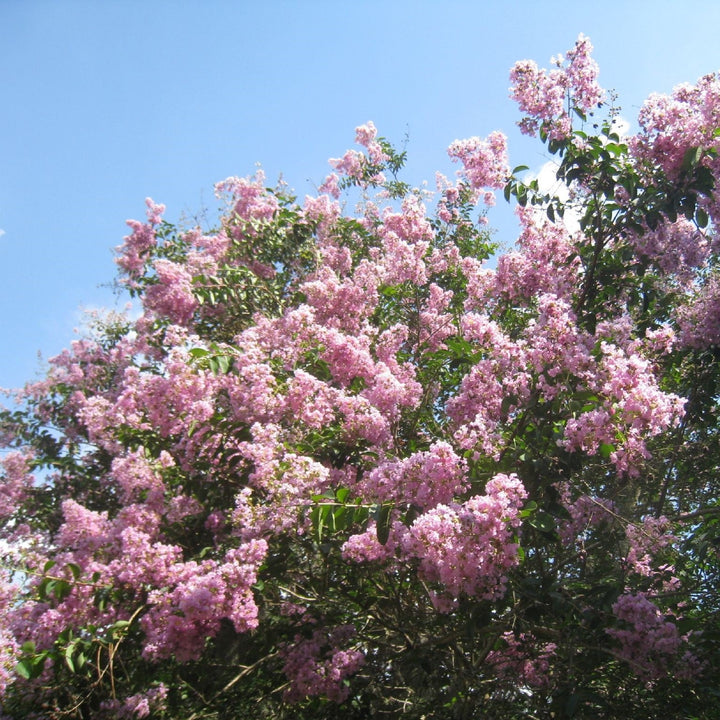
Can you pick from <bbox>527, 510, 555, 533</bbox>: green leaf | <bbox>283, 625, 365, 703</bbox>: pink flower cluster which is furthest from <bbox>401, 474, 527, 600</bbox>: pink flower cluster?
<bbox>283, 625, 365, 703</bbox>: pink flower cluster

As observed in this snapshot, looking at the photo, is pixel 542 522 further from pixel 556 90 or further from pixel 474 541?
pixel 556 90

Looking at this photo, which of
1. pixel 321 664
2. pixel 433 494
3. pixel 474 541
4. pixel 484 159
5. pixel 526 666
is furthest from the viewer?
pixel 484 159

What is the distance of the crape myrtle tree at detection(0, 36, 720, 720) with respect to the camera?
9.41ft

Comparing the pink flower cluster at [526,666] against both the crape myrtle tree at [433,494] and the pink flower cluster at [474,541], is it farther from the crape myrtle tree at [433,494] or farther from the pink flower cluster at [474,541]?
the pink flower cluster at [474,541]

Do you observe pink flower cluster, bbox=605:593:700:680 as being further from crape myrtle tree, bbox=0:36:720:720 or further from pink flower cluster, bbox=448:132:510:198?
pink flower cluster, bbox=448:132:510:198

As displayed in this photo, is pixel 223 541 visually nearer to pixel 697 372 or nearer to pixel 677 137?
pixel 697 372

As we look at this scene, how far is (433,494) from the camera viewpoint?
279cm

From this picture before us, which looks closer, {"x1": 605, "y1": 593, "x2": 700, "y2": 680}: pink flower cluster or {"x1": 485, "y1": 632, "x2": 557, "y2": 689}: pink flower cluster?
{"x1": 605, "y1": 593, "x2": 700, "y2": 680}: pink flower cluster

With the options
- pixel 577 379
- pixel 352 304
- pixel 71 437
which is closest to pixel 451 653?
pixel 577 379

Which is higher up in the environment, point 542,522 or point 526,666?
point 542,522

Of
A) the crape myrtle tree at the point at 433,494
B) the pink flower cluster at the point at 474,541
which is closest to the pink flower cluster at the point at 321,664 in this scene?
the crape myrtle tree at the point at 433,494

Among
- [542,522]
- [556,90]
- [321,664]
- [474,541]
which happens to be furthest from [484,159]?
[321,664]

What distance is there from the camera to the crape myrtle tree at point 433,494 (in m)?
2.87

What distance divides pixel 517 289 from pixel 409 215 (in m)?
1.40
